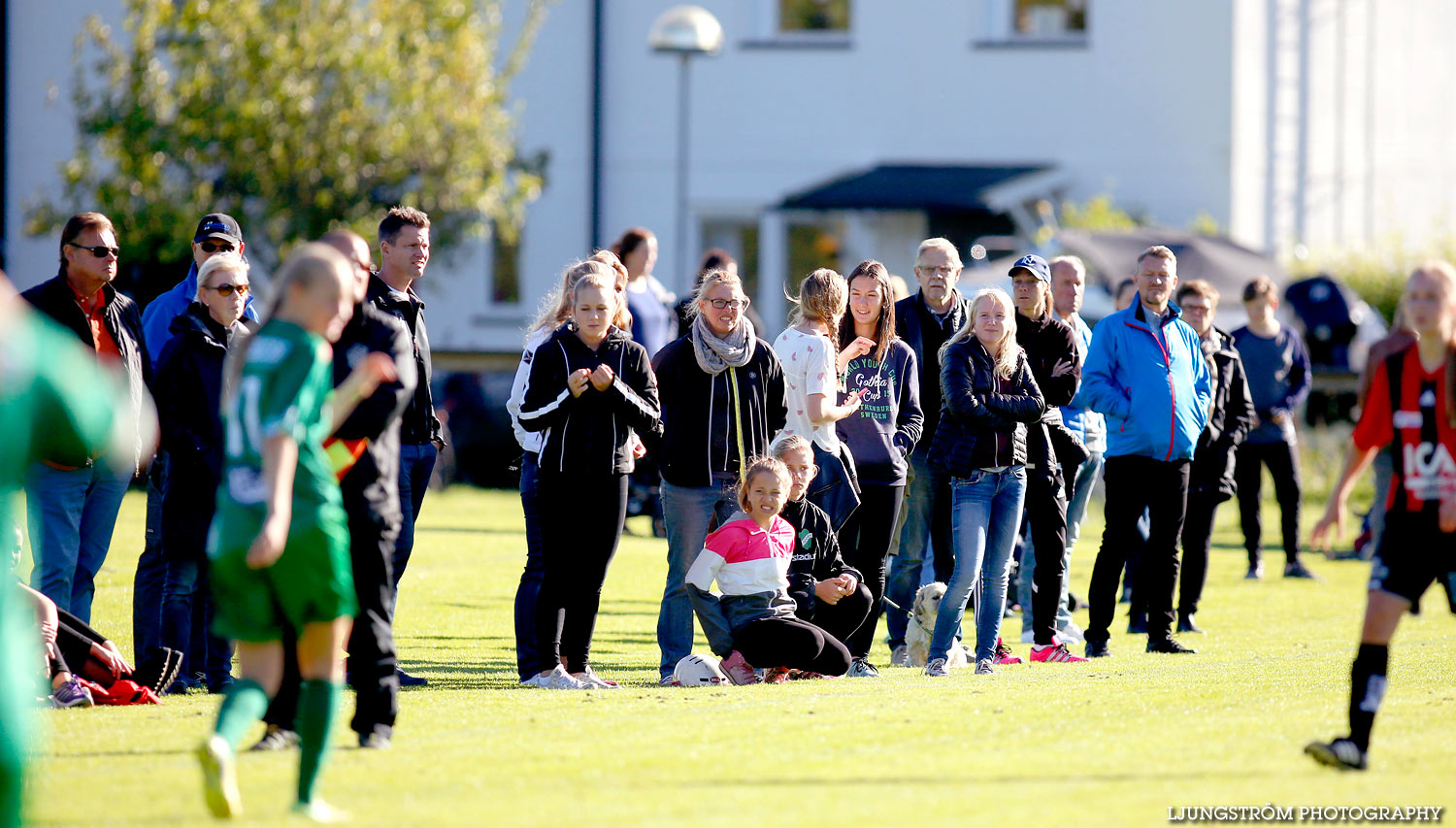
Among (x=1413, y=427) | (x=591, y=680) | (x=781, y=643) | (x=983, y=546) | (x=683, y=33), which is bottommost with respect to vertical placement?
(x=591, y=680)

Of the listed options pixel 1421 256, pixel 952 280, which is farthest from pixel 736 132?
pixel 952 280

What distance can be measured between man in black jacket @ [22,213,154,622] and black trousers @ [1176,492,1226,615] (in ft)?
21.1

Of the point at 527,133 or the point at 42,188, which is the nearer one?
the point at 42,188

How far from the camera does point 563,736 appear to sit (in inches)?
277

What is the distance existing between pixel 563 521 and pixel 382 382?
7.30 feet

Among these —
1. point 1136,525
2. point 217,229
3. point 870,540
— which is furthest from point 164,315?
point 1136,525

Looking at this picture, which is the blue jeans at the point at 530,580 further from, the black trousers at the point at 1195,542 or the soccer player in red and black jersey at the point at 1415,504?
the black trousers at the point at 1195,542

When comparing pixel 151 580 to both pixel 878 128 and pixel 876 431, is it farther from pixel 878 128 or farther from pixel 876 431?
pixel 878 128

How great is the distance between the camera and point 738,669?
8898 mm

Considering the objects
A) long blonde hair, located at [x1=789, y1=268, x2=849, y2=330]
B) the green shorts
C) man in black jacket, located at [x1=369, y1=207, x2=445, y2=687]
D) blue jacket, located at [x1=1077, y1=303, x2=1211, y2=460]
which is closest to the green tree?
man in black jacket, located at [x1=369, y1=207, x2=445, y2=687]

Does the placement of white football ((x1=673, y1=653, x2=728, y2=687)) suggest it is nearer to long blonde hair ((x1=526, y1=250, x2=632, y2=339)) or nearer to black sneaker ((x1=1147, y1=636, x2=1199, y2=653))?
long blonde hair ((x1=526, y1=250, x2=632, y2=339))

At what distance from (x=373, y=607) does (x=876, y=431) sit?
11.6 feet

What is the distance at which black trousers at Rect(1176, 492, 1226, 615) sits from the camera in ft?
37.9

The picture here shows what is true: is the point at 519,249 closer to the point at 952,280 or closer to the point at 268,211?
the point at 268,211
